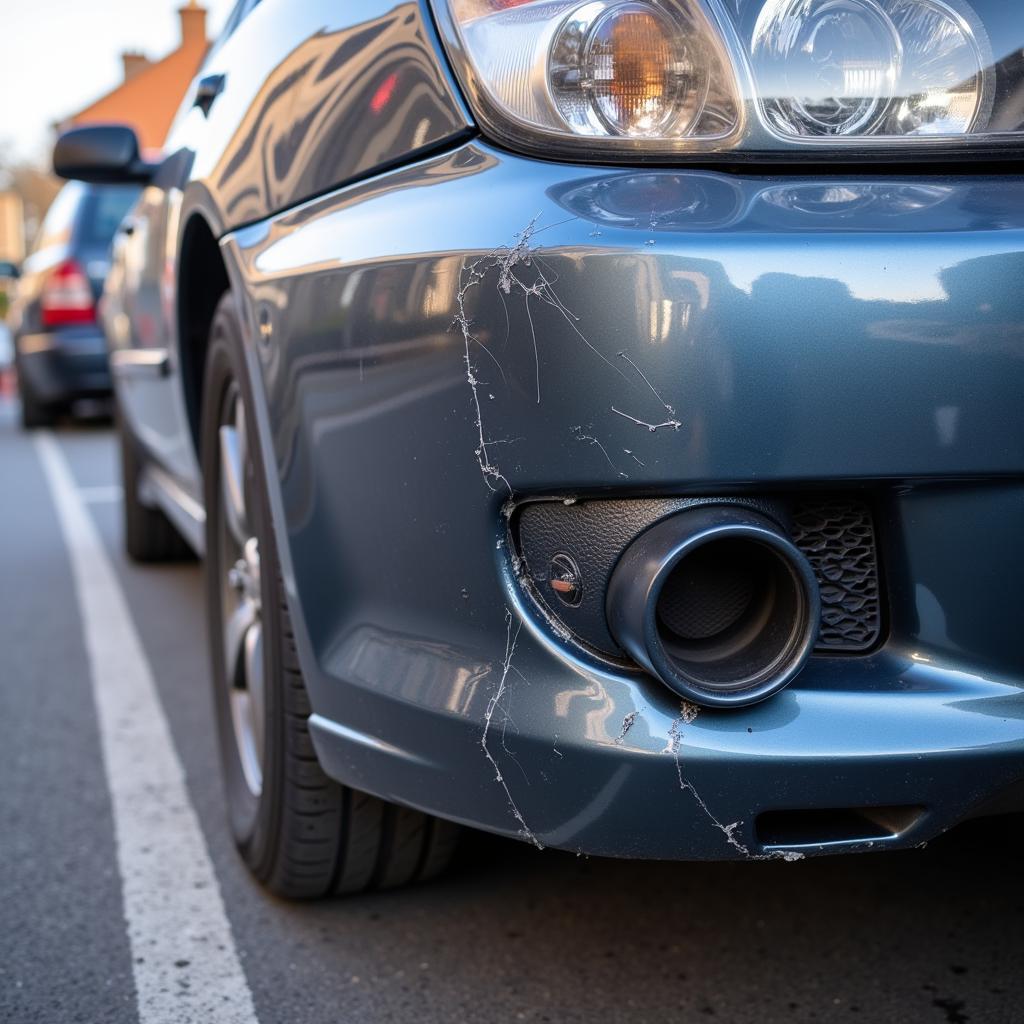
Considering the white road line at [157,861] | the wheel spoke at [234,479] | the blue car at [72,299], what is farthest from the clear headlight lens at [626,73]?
the blue car at [72,299]

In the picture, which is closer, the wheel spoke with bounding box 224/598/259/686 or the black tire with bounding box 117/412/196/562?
the wheel spoke with bounding box 224/598/259/686

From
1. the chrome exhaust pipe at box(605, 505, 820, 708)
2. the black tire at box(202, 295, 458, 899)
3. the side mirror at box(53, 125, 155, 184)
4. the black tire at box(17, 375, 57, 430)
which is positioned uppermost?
the side mirror at box(53, 125, 155, 184)

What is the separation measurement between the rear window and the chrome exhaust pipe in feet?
26.1

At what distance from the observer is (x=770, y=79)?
1454 mm

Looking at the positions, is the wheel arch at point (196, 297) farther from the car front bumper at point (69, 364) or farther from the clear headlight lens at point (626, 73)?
the car front bumper at point (69, 364)

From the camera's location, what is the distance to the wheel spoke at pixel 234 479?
228cm

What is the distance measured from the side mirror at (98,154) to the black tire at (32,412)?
6622 mm

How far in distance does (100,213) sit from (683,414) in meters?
8.13

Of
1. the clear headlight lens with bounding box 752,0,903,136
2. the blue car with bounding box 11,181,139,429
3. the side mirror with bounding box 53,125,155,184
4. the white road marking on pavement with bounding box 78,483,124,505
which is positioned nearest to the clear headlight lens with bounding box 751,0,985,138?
the clear headlight lens with bounding box 752,0,903,136

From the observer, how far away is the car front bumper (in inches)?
352

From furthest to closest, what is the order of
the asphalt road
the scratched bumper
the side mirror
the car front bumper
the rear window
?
the car front bumper, the rear window, the side mirror, the asphalt road, the scratched bumper

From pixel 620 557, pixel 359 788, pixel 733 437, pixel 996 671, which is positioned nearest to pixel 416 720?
pixel 359 788

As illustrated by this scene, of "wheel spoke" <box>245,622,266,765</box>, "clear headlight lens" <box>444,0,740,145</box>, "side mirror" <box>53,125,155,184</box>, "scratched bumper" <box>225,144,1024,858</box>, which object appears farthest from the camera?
"side mirror" <box>53,125,155,184</box>

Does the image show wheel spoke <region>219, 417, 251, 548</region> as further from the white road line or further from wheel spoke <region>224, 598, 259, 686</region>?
the white road line
